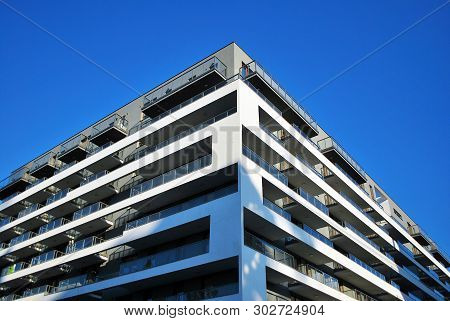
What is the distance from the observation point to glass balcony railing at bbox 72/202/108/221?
33.8 metres

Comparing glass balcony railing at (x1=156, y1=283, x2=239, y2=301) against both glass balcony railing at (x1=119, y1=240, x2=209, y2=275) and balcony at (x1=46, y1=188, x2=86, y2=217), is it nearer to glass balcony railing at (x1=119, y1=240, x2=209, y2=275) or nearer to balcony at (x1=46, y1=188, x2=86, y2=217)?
glass balcony railing at (x1=119, y1=240, x2=209, y2=275)

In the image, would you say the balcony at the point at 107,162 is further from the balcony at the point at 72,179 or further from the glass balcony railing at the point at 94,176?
the balcony at the point at 72,179

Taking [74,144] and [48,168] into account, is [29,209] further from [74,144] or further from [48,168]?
[74,144]

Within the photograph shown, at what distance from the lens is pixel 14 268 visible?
135ft

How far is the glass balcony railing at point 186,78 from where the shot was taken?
3064cm

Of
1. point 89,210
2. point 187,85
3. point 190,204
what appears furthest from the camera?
point 89,210

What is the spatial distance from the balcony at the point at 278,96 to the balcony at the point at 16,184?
96.7 ft

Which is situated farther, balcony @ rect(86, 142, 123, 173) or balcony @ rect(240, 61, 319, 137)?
balcony @ rect(86, 142, 123, 173)

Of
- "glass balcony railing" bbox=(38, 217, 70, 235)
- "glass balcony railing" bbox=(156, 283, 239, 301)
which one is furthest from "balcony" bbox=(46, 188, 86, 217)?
"glass balcony railing" bbox=(156, 283, 239, 301)

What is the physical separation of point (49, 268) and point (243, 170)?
20782 millimetres

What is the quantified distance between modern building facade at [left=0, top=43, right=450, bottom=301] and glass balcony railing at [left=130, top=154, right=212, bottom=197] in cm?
10

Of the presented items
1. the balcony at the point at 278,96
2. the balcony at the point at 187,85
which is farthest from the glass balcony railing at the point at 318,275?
the balcony at the point at 187,85

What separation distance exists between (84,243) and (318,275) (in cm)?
1831

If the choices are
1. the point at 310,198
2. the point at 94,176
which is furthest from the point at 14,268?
the point at 310,198
